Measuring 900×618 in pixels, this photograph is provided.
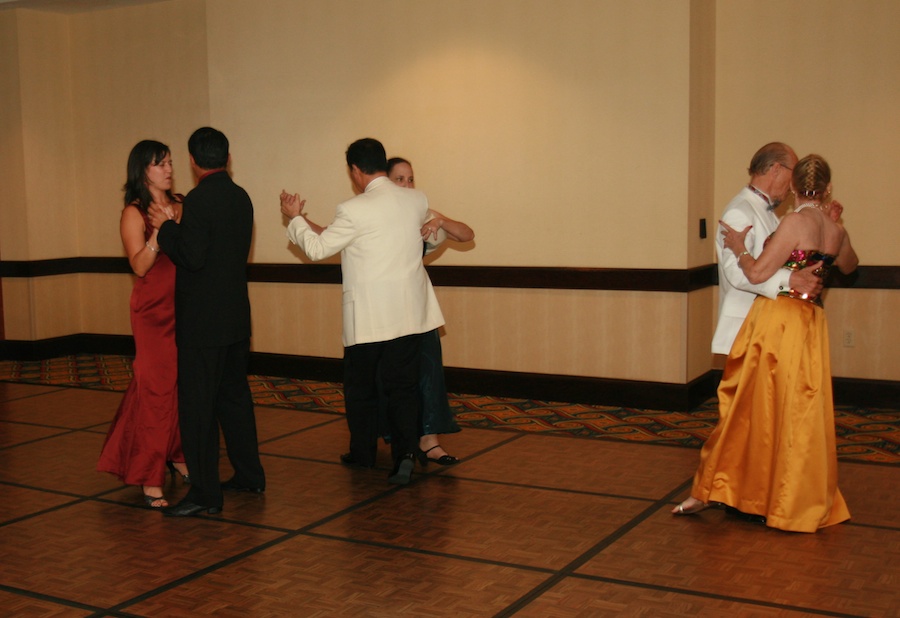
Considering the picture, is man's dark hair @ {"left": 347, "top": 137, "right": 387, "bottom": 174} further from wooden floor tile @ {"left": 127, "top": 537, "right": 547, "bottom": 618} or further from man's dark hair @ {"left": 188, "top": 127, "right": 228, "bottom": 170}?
wooden floor tile @ {"left": 127, "top": 537, "right": 547, "bottom": 618}

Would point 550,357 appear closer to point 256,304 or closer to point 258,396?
point 258,396

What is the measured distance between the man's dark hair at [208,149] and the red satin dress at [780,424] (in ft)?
7.46

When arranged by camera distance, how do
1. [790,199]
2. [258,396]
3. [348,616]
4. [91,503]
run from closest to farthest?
1. [348,616]
2. [91,503]
3. [790,199]
4. [258,396]

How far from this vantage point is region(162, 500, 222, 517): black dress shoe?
165 inches

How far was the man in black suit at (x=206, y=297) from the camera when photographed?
3963 millimetres

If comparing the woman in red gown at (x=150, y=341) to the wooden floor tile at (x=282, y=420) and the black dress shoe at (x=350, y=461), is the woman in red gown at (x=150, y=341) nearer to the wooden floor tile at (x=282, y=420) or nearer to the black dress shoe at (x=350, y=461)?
the black dress shoe at (x=350, y=461)

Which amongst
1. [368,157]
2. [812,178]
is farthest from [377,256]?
[812,178]

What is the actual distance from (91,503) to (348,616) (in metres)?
1.84

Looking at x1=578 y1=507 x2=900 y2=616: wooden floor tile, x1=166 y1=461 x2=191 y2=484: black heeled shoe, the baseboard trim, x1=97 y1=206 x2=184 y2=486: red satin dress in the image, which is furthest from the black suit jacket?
the baseboard trim

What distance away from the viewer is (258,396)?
Result: 6859mm

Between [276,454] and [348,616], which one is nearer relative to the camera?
[348,616]

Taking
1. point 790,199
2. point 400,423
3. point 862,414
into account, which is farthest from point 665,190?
point 400,423

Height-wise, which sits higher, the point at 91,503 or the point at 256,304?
the point at 256,304

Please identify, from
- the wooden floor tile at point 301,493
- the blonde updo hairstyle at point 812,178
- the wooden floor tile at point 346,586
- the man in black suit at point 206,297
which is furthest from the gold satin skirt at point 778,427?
the man in black suit at point 206,297
